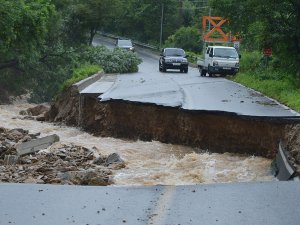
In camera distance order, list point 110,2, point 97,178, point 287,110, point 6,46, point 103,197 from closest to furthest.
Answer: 1. point 103,197
2. point 97,178
3. point 287,110
4. point 6,46
5. point 110,2

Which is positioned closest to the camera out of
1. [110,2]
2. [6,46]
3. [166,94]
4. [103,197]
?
[103,197]

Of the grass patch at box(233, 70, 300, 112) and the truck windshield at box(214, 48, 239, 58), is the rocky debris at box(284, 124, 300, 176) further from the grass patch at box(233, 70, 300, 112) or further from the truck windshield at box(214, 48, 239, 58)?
the truck windshield at box(214, 48, 239, 58)

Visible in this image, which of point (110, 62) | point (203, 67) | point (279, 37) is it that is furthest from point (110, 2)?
point (279, 37)

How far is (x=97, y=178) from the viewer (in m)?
11.6

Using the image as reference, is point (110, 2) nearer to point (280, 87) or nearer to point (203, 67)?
point (203, 67)

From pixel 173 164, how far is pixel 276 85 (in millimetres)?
10879

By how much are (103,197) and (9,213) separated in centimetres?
158

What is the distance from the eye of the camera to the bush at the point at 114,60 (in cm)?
4134

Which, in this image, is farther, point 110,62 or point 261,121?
point 110,62

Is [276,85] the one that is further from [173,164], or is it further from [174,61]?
[174,61]

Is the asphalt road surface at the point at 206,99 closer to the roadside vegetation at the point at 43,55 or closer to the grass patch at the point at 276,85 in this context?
the grass patch at the point at 276,85

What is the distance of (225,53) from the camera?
3669cm

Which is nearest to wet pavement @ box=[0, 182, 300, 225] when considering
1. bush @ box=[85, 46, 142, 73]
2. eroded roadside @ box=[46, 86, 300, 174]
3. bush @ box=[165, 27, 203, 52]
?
eroded roadside @ box=[46, 86, 300, 174]

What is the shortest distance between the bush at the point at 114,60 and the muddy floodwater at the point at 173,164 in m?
21.5
